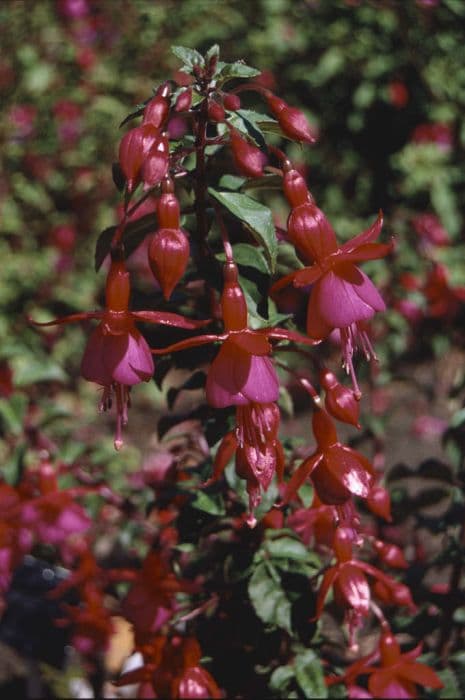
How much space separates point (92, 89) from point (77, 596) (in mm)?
2277

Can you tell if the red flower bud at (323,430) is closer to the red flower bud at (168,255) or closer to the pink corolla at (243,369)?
the pink corolla at (243,369)

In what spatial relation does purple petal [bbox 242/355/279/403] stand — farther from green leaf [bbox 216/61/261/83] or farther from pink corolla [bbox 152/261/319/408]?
green leaf [bbox 216/61/261/83]

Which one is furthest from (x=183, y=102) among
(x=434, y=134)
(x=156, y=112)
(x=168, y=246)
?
(x=434, y=134)

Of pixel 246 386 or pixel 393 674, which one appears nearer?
pixel 246 386

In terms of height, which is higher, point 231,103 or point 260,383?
point 231,103

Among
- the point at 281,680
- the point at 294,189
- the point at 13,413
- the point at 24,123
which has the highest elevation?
the point at 294,189

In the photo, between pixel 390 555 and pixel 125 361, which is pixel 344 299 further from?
pixel 390 555

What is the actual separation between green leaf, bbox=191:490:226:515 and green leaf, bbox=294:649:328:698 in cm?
27

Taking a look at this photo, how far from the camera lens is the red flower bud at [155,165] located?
2.29 feet

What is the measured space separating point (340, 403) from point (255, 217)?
0.70 ft

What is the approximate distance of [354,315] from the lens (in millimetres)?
747

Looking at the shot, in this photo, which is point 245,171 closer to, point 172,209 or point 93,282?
point 172,209

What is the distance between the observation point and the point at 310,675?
1092 millimetres

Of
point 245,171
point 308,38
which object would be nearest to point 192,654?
point 245,171
